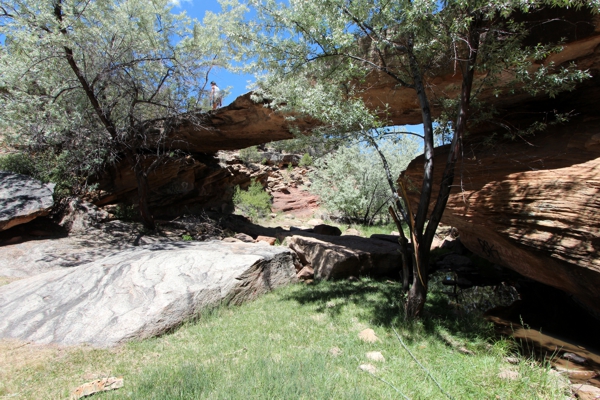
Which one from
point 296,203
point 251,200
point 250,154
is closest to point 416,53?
point 251,200

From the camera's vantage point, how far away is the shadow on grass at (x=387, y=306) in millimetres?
4547

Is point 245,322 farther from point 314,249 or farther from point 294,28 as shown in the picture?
point 294,28

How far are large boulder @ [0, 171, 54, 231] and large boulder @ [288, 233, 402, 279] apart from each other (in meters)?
6.90

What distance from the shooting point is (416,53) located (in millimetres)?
5184

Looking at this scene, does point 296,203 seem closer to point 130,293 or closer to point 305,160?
point 305,160

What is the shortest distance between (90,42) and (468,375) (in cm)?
1075

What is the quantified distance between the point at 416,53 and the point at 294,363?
4626mm

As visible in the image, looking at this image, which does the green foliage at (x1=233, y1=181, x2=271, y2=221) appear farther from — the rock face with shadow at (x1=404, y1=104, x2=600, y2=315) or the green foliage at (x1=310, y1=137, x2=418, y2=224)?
the rock face with shadow at (x1=404, y1=104, x2=600, y2=315)

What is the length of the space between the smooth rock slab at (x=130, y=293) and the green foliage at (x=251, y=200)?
9588 millimetres

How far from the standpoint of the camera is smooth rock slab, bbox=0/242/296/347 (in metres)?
4.24

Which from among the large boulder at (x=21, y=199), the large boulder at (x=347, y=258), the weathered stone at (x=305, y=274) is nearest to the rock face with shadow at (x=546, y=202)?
the large boulder at (x=347, y=258)

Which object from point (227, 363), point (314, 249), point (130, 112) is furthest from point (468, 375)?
point (130, 112)

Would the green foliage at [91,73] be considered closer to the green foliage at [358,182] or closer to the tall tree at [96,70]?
the tall tree at [96,70]

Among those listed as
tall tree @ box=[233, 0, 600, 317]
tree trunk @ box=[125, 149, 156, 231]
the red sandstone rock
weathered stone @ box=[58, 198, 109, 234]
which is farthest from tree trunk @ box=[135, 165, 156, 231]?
the red sandstone rock
